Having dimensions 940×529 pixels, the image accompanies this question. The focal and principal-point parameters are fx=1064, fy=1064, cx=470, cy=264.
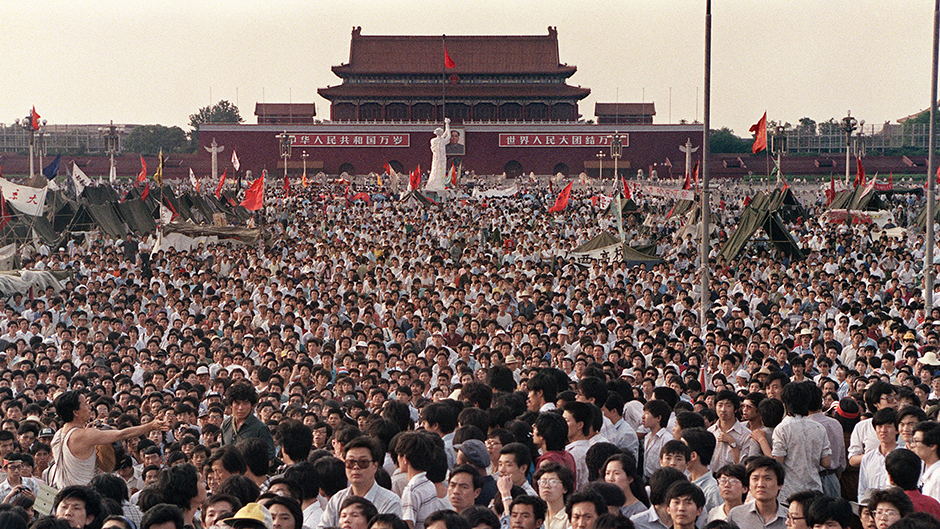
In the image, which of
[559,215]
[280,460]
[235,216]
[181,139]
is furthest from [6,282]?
[181,139]

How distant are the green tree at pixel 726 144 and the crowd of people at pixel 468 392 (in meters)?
43.0

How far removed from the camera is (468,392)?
251 inches

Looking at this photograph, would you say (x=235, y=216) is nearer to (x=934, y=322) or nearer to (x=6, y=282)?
(x=6, y=282)

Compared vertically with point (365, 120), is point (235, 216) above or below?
below

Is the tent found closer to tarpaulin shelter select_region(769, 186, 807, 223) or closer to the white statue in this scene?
tarpaulin shelter select_region(769, 186, 807, 223)

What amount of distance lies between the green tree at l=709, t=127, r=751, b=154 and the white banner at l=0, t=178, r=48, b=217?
46.7m

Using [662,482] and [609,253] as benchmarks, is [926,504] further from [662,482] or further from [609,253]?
[609,253]

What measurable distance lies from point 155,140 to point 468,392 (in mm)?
66782

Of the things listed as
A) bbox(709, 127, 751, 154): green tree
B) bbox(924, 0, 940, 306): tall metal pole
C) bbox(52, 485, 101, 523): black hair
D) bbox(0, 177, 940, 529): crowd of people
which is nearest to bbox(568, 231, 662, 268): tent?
bbox(0, 177, 940, 529): crowd of people

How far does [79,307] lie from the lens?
13.2 m

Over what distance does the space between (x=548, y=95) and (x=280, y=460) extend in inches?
2014

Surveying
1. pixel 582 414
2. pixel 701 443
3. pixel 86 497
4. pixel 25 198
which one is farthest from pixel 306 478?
pixel 25 198

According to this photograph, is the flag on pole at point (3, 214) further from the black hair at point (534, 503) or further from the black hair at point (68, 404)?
the black hair at point (534, 503)

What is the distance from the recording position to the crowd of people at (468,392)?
181 inches
